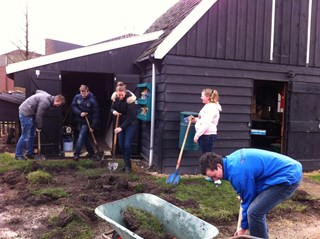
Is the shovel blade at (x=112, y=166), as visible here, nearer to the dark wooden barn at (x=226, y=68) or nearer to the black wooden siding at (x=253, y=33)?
the dark wooden barn at (x=226, y=68)

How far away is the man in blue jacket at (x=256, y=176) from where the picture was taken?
→ 3.17 metres

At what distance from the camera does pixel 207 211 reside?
5262 millimetres

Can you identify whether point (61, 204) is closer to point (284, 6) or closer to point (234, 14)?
point (234, 14)

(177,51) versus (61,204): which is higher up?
(177,51)

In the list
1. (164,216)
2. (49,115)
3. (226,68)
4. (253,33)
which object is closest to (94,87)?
(49,115)

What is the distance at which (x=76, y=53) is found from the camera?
8898mm

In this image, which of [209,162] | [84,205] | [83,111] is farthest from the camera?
[83,111]

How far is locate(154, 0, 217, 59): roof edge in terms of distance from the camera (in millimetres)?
7383

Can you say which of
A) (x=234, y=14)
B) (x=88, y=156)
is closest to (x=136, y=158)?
(x=88, y=156)

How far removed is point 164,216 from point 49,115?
234 inches

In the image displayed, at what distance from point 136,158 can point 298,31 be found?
533 centimetres

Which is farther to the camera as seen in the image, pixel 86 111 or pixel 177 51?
pixel 86 111

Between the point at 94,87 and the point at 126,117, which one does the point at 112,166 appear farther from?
the point at 94,87

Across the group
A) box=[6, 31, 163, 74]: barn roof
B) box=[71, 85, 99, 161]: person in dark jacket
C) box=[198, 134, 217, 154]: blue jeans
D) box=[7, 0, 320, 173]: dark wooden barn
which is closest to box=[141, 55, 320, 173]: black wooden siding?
box=[7, 0, 320, 173]: dark wooden barn
